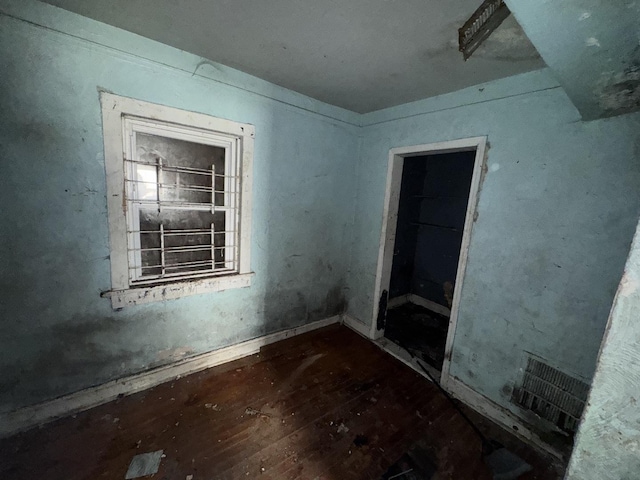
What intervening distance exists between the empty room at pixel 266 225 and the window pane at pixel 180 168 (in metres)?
0.02

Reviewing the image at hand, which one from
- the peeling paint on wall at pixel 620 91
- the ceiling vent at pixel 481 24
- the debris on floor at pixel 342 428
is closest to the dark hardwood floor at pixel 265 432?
the debris on floor at pixel 342 428

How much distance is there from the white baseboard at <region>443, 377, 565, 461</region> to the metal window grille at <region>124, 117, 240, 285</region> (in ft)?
7.57

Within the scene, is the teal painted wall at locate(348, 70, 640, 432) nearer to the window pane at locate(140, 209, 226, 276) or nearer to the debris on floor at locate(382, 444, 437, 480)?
the debris on floor at locate(382, 444, 437, 480)

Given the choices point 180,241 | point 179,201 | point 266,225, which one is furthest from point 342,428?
point 179,201

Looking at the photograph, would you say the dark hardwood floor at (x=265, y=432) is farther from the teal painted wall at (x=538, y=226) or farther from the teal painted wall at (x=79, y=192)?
the teal painted wall at (x=538, y=226)

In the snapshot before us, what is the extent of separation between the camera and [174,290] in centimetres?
217

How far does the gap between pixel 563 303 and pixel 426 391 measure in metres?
1.31

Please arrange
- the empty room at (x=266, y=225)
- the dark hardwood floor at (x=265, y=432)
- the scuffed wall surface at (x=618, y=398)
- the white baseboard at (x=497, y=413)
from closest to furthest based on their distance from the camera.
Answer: the scuffed wall surface at (x=618, y=398)
the empty room at (x=266, y=225)
the dark hardwood floor at (x=265, y=432)
the white baseboard at (x=497, y=413)

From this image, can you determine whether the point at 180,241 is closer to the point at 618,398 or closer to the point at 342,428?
the point at 342,428

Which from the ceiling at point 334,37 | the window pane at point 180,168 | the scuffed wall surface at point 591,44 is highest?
the ceiling at point 334,37

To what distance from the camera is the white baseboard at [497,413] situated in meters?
1.85

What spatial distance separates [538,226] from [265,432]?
2430 mm

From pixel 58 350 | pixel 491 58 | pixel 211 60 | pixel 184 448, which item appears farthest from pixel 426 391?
pixel 211 60

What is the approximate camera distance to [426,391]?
7.66 ft
